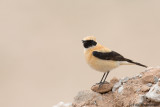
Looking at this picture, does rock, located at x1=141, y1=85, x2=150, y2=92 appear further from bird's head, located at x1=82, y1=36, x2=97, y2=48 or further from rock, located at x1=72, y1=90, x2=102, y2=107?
bird's head, located at x1=82, y1=36, x2=97, y2=48

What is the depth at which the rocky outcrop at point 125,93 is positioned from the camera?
511cm

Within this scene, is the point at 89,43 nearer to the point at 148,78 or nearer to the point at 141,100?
the point at 148,78

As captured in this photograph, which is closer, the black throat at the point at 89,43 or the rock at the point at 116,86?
the rock at the point at 116,86

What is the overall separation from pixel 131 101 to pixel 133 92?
25cm

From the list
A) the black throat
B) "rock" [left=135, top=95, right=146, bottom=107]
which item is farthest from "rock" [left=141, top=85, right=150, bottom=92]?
the black throat

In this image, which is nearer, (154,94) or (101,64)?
(154,94)

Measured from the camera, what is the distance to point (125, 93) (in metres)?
5.59

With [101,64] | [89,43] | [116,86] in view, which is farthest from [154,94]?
[89,43]

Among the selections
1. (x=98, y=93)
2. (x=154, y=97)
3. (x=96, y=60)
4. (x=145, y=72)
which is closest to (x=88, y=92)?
(x=98, y=93)

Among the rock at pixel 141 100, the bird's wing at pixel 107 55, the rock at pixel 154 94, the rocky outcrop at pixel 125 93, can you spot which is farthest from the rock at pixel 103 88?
the rock at pixel 154 94

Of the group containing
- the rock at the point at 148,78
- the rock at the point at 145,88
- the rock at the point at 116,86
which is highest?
the rock at the point at 116,86

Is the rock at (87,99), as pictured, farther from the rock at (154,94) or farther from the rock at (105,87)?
the rock at (154,94)

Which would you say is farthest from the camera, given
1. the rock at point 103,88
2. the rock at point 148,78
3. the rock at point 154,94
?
the rock at point 103,88

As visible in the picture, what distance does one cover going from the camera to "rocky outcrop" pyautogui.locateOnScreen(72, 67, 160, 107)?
5105 millimetres
